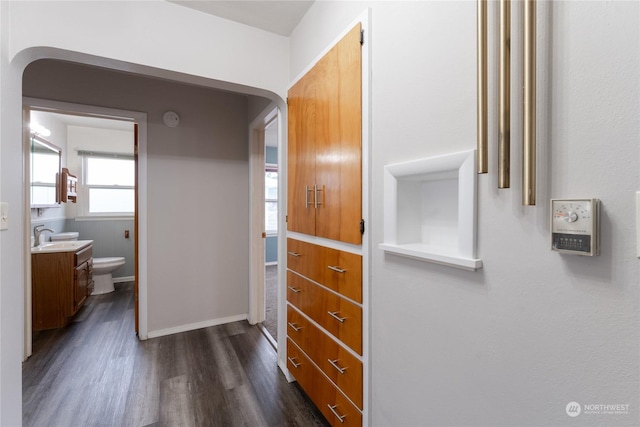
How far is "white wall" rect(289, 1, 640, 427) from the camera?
0.60 metres

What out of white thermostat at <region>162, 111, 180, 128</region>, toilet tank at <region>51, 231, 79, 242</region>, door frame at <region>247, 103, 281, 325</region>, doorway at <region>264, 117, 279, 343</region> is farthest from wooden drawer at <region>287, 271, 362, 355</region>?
toilet tank at <region>51, 231, 79, 242</region>

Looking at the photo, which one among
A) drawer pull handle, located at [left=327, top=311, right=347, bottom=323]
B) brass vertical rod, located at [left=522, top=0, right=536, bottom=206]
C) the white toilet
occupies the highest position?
brass vertical rod, located at [left=522, top=0, right=536, bottom=206]

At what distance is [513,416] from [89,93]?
3456mm

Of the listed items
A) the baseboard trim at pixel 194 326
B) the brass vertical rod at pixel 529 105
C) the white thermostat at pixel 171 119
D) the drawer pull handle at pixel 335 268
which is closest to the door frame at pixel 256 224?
the baseboard trim at pixel 194 326

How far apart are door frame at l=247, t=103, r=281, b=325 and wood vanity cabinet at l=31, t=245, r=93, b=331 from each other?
180 cm

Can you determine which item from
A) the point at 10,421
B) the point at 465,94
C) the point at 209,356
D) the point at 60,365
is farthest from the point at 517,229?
the point at 60,365

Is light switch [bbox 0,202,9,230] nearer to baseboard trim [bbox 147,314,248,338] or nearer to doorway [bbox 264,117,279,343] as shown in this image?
baseboard trim [bbox 147,314,248,338]

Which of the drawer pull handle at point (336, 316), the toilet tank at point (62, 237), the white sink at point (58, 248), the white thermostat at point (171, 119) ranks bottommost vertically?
the drawer pull handle at point (336, 316)

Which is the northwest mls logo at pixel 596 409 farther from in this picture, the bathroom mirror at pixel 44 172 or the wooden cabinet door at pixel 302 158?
the bathroom mirror at pixel 44 172

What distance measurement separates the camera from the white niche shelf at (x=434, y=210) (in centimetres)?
87

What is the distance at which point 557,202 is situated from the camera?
668 millimetres

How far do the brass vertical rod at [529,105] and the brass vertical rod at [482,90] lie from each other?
0.35 ft

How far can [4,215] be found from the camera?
1265mm

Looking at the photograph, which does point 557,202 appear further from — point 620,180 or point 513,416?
point 513,416
